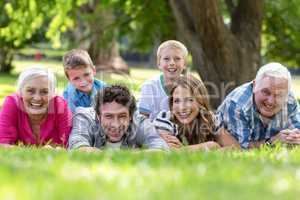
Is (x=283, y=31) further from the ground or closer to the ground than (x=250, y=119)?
further from the ground

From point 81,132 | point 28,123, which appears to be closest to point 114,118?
point 81,132

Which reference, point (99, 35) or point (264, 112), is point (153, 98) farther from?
point (99, 35)

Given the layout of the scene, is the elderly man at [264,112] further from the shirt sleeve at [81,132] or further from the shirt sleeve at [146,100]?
the shirt sleeve at [81,132]

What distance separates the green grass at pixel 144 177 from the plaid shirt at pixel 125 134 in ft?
7.05

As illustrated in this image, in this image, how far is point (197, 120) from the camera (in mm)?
8617

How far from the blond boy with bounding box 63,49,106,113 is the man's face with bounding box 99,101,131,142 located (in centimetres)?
176

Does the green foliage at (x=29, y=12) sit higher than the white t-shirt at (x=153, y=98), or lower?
higher

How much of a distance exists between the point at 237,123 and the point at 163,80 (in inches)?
65.4

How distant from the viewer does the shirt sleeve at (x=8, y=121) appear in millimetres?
8234

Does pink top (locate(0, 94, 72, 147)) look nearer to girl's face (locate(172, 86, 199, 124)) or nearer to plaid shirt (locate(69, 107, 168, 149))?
plaid shirt (locate(69, 107, 168, 149))

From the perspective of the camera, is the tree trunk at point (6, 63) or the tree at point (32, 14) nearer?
the tree at point (32, 14)

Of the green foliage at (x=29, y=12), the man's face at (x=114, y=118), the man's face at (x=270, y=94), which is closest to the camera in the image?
the man's face at (x=114, y=118)

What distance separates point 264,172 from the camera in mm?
4672

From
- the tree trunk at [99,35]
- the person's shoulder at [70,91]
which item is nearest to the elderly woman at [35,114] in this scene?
the person's shoulder at [70,91]
